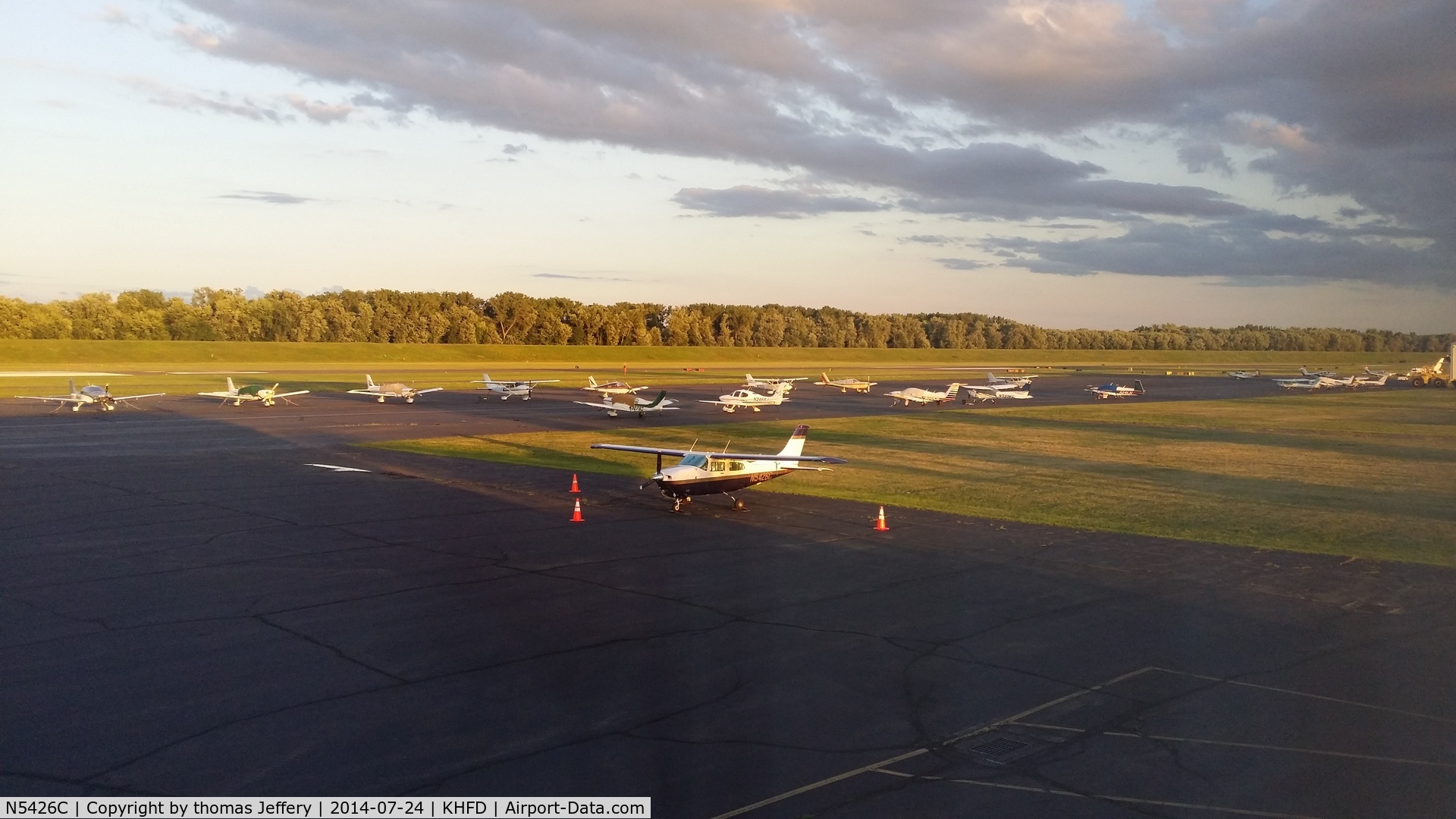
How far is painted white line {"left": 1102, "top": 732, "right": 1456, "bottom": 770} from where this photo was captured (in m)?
11.5

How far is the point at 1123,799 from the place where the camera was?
419 inches

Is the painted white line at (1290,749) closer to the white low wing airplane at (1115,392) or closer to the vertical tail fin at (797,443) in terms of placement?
the vertical tail fin at (797,443)

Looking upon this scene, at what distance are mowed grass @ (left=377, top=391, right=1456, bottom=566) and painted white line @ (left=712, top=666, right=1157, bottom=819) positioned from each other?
13.6 meters

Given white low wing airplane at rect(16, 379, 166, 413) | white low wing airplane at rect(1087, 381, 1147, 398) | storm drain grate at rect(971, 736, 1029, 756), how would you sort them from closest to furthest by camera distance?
storm drain grate at rect(971, 736, 1029, 756) → white low wing airplane at rect(16, 379, 166, 413) → white low wing airplane at rect(1087, 381, 1147, 398)

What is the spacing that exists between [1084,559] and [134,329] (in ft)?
550

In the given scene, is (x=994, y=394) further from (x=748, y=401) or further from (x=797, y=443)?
(x=797, y=443)

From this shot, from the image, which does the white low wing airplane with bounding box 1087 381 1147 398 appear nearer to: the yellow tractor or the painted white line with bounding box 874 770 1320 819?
the yellow tractor

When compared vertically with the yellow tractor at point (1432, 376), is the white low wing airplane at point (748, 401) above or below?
below

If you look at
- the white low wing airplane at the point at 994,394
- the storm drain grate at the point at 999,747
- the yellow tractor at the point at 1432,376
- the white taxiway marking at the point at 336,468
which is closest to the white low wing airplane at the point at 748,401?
the white low wing airplane at the point at 994,394

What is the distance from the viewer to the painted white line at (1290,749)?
1148 centimetres

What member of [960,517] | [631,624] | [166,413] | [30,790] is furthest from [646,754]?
[166,413]

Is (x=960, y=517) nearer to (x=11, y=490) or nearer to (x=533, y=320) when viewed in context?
(x=11, y=490)

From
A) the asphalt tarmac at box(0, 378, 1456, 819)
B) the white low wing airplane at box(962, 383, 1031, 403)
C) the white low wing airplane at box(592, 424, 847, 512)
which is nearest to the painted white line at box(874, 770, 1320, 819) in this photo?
the asphalt tarmac at box(0, 378, 1456, 819)
